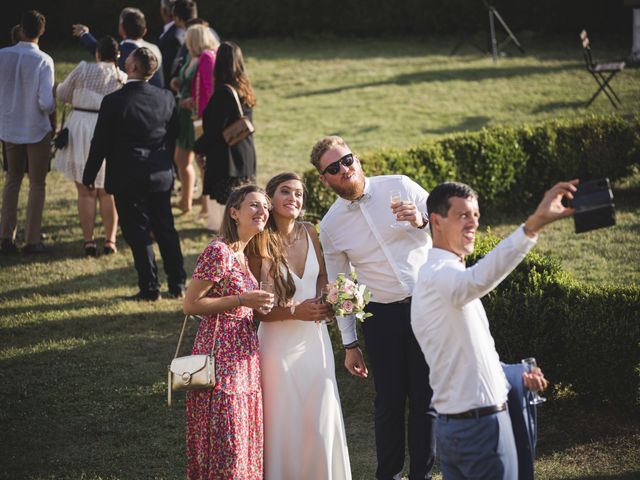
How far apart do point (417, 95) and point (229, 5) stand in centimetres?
712

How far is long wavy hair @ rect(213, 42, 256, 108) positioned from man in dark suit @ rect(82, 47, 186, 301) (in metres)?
0.69

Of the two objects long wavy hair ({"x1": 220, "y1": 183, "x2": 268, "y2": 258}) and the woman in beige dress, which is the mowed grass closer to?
the woman in beige dress

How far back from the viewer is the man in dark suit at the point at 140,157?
818 cm

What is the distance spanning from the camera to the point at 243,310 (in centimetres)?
487

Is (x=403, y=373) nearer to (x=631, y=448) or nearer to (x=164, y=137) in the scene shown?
(x=631, y=448)

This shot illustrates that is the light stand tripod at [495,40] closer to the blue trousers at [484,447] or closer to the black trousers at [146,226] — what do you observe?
the black trousers at [146,226]

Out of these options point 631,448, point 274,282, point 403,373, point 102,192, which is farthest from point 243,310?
point 102,192

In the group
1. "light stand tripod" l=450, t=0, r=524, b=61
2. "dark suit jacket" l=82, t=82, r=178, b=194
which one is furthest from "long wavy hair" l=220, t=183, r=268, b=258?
"light stand tripod" l=450, t=0, r=524, b=61

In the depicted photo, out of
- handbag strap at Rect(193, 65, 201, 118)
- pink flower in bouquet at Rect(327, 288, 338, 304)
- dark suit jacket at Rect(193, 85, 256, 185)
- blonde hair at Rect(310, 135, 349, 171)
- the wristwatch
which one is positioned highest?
handbag strap at Rect(193, 65, 201, 118)

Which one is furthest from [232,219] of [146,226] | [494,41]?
[494,41]

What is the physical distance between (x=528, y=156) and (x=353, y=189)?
6841 millimetres

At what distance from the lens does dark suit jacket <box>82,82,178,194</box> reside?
322 inches

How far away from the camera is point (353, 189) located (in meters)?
5.07

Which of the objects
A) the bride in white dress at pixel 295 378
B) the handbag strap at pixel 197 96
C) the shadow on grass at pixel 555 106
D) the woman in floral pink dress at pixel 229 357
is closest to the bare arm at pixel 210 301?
the woman in floral pink dress at pixel 229 357
